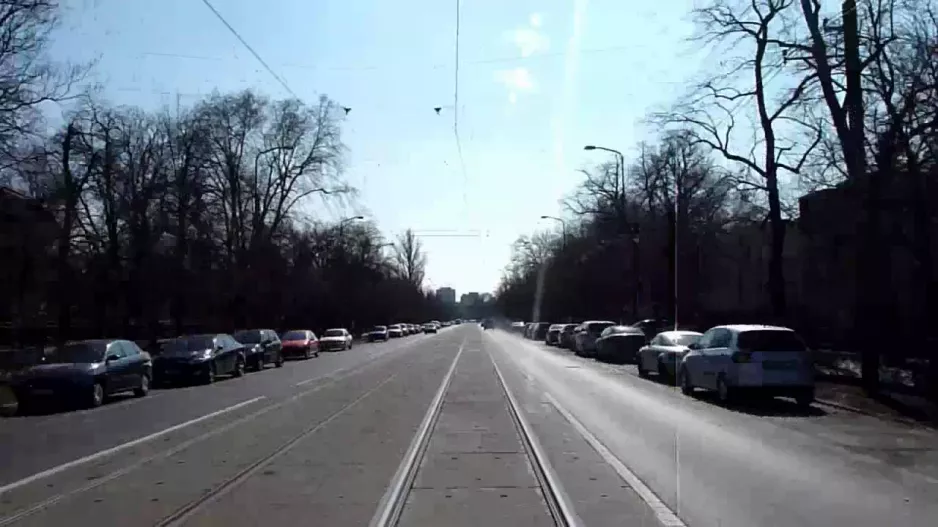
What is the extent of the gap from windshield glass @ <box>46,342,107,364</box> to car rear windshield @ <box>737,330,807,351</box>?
14.7 metres

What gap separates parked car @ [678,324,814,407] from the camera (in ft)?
69.3

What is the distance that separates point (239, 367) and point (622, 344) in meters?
16.0

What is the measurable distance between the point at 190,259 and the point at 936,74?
37.5m

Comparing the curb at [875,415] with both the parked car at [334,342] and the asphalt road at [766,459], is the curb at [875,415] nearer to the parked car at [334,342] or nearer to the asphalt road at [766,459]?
the asphalt road at [766,459]

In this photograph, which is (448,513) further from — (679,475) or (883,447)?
(883,447)

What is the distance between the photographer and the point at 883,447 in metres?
14.7

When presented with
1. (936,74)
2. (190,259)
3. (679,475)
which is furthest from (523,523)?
(190,259)

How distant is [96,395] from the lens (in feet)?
75.1

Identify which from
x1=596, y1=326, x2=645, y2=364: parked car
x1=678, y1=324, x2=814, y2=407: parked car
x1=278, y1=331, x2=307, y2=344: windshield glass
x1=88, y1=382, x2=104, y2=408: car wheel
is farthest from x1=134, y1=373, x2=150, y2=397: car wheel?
x1=278, y1=331, x2=307, y2=344: windshield glass

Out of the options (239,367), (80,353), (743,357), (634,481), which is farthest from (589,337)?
(634,481)

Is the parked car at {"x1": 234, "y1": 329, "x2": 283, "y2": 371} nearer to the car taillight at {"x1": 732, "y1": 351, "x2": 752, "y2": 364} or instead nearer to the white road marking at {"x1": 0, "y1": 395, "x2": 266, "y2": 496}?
the white road marking at {"x1": 0, "y1": 395, "x2": 266, "y2": 496}

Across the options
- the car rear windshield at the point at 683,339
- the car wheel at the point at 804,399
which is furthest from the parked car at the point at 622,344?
the car wheel at the point at 804,399

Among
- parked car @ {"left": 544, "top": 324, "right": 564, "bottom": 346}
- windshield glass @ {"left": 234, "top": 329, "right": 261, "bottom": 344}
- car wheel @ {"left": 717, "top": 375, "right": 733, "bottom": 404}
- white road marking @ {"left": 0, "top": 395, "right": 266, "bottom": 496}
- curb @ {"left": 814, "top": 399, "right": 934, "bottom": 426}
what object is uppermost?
parked car @ {"left": 544, "top": 324, "right": 564, "bottom": 346}

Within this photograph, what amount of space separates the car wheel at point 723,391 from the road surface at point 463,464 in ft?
1.83
